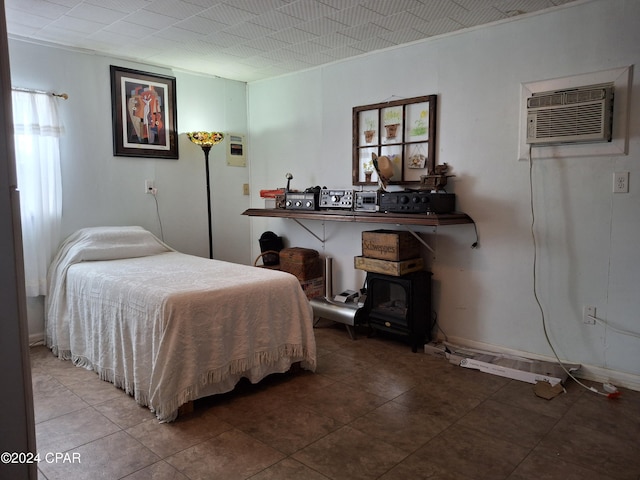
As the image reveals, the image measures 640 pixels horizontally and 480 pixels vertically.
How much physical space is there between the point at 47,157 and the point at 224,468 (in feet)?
9.02

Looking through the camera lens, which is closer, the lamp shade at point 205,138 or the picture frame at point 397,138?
the picture frame at point 397,138

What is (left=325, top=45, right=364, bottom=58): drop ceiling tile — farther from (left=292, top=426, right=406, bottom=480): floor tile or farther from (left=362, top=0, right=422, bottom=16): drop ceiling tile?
(left=292, top=426, right=406, bottom=480): floor tile

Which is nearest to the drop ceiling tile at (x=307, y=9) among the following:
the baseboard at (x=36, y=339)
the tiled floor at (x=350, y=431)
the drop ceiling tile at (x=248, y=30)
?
the drop ceiling tile at (x=248, y=30)

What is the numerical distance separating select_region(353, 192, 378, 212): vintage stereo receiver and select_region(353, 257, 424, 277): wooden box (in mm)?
391

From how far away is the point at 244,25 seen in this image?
324cm

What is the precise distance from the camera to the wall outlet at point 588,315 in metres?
2.89

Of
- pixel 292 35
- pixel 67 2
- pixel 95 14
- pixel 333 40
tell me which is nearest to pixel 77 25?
pixel 95 14

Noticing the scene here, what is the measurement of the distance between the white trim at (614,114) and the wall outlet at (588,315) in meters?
0.96

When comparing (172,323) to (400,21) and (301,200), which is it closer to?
(301,200)

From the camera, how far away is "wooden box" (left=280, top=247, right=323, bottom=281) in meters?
4.16

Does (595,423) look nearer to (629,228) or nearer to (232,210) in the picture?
(629,228)

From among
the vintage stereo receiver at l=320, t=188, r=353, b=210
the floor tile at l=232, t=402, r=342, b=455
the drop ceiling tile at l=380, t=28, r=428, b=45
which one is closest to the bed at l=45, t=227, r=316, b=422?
the floor tile at l=232, t=402, r=342, b=455

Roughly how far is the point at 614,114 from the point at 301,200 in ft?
7.76

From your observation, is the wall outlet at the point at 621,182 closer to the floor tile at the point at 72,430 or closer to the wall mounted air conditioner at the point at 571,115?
the wall mounted air conditioner at the point at 571,115
